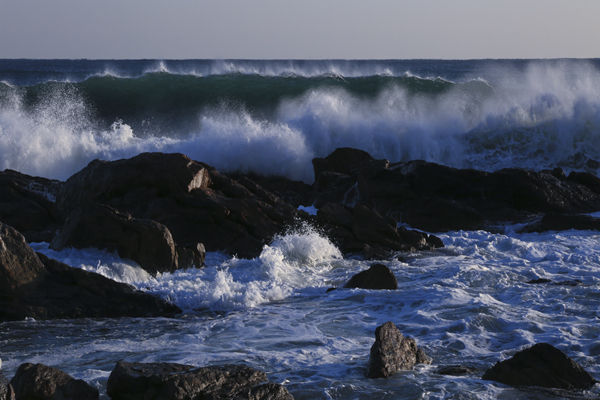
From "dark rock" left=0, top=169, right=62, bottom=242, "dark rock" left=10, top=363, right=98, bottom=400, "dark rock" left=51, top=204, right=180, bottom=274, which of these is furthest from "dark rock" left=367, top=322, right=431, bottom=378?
"dark rock" left=0, top=169, right=62, bottom=242

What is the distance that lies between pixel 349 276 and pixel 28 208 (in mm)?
4795

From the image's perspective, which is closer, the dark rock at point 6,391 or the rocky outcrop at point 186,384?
the dark rock at point 6,391

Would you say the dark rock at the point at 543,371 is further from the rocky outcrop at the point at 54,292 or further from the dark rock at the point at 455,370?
the rocky outcrop at the point at 54,292

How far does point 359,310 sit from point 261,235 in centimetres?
308

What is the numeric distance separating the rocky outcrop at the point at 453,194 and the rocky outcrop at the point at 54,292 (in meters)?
6.35

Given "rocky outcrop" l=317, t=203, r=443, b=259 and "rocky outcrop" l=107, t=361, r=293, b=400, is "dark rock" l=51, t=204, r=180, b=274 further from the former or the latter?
"rocky outcrop" l=107, t=361, r=293, b=400

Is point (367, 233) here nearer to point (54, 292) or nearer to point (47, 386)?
point (54, 292)

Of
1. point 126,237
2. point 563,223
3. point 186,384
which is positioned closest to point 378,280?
point 126,237

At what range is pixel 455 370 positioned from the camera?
5.71m

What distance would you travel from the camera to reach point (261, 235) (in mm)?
10492

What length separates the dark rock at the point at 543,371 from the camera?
533 centimetres

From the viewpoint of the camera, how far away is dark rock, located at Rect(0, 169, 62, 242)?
35.0ft

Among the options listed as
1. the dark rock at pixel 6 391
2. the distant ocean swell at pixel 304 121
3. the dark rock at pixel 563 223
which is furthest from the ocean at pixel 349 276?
the dark rock at pixel 6 391

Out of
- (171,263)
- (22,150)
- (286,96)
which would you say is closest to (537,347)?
(171,263)
